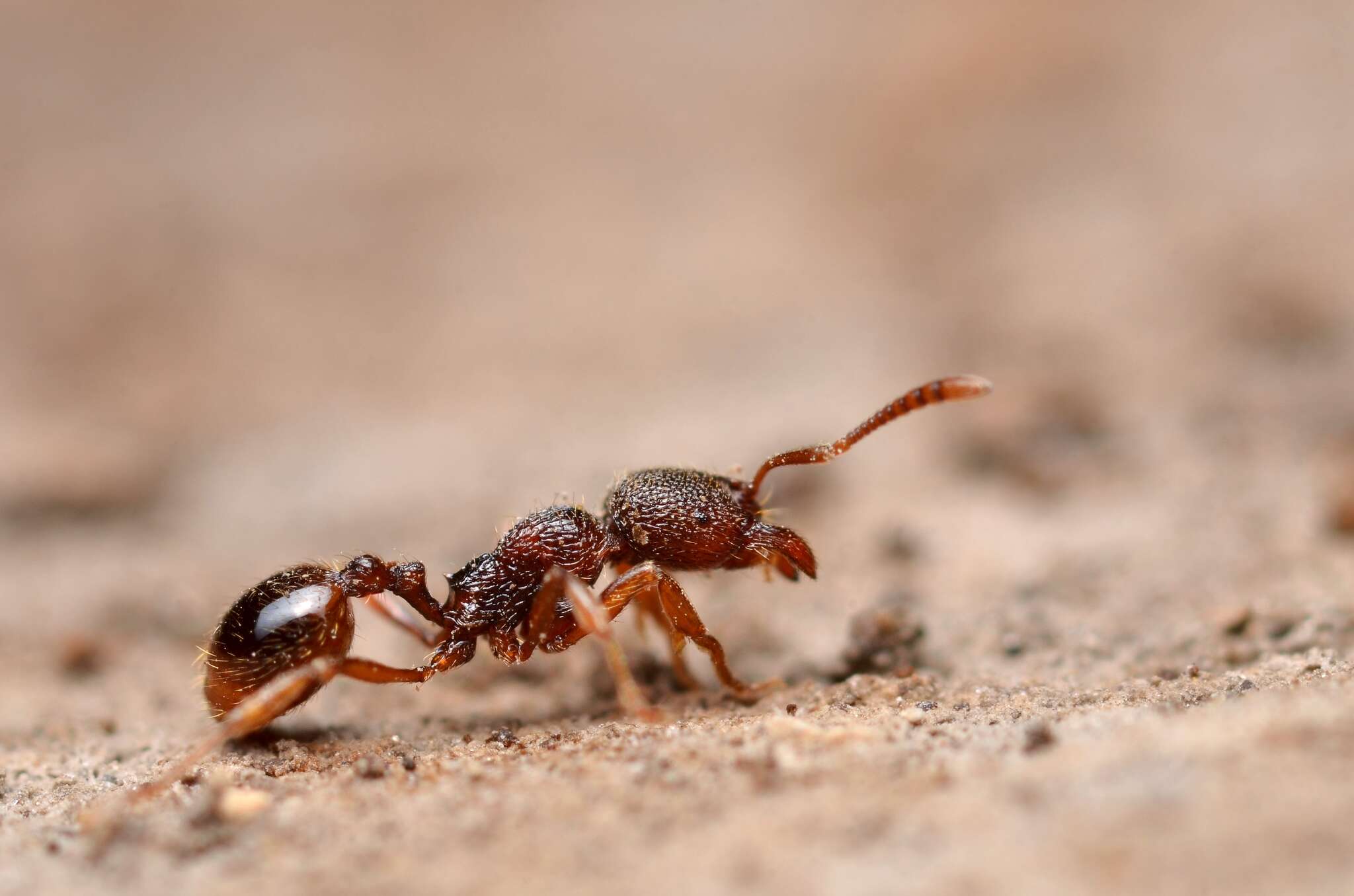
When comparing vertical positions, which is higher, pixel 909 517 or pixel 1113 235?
pixel 1113 235

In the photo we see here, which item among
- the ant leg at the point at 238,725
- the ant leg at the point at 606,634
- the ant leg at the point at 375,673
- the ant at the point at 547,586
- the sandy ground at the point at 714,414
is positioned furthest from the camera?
the ant at the point at 547,586

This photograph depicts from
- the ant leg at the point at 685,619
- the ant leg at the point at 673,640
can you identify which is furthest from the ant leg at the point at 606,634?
the ant leg at the point at 673,640

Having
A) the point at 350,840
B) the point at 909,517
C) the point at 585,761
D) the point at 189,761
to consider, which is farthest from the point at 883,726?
the point at 909,517

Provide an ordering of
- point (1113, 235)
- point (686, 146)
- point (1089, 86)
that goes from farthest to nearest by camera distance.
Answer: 1. point (686, 146)
2. point (1089, 86)
3. point (1113, 235)

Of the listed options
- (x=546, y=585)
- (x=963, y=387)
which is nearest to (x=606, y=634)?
(x=546, y=585)

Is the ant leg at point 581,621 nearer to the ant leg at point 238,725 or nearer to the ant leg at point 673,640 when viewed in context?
the ant leg at point 673,640

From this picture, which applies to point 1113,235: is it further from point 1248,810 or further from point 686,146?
point 1248,810

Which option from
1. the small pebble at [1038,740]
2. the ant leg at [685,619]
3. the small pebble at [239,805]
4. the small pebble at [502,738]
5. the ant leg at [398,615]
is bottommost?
the small pebble at [1038,740]

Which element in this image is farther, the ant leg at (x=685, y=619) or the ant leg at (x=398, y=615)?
the ant leg at (x=398, y=615)
